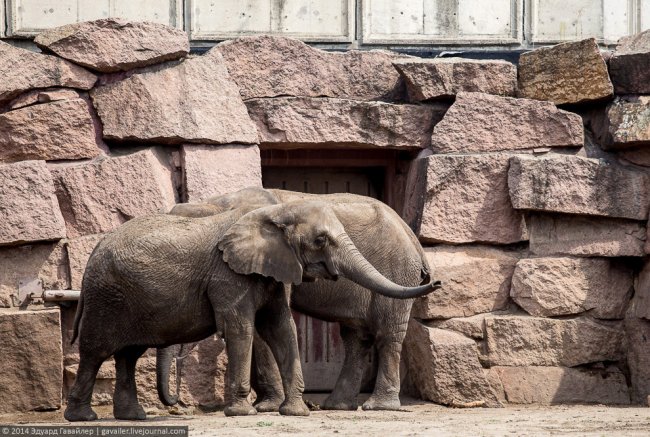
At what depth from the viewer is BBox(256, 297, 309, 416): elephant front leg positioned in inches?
464

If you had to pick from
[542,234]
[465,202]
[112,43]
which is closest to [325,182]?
[465,202]

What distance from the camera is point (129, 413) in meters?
12.1

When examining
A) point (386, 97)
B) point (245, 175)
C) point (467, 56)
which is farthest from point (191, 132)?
point (467, 56)

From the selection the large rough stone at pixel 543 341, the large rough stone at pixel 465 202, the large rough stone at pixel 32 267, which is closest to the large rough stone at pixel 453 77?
the large rough stone at pixel 465 202

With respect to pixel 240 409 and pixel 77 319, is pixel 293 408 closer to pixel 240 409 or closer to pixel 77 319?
pixel 240 409

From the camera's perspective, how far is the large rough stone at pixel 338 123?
46.3 feet

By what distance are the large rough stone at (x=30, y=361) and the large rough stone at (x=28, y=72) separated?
183 cm

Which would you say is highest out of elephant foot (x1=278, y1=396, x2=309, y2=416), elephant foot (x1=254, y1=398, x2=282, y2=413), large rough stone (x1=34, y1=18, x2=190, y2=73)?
large rough stone (x1=34, y1=18, x2=190, y2=73)

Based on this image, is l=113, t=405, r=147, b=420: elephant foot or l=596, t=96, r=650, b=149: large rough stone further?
l=596, t=96, r=650, b=149: large rough stone

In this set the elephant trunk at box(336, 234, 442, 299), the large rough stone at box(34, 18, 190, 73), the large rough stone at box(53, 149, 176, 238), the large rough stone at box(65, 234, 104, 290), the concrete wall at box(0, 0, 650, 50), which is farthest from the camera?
the concrete wall at box(0, 0, 650, 50)

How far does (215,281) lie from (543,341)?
3.52 m

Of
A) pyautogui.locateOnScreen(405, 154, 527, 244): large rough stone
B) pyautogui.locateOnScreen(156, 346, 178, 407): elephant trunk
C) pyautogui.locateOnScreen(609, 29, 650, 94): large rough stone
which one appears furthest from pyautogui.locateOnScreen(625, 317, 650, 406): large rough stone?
pyautogui.locateOnScreen(156, 346, 178, 407): elephant trunk

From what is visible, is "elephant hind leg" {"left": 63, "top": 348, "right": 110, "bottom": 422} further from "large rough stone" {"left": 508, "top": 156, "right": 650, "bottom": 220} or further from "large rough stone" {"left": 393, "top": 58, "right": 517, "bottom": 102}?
"large rough stone" {"left": 508, "top": 156, "right": 650, "bottom": 220}

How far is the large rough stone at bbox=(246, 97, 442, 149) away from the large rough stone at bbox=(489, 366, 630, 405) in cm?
213
